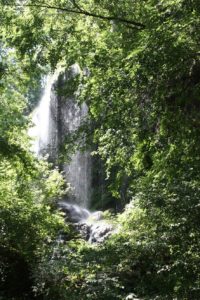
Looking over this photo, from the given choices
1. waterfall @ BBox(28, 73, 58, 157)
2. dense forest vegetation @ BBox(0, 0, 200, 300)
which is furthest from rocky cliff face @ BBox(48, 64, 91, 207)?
dense forest vegetation @ BBox(0, 0, 200, 300)

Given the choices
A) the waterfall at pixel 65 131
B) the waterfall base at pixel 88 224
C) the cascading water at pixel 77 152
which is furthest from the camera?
the waterfall at pixel 65 131

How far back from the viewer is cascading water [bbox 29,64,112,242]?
63.2 ft

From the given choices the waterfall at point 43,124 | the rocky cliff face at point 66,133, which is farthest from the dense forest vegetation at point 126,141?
the waterfall at point 43,124

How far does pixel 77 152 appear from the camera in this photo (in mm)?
22516

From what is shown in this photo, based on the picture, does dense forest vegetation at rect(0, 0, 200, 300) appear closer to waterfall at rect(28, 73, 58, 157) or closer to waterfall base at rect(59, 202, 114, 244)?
waterfall base at rect(59, 202, 114, 244)

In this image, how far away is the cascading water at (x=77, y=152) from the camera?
19.3 meters

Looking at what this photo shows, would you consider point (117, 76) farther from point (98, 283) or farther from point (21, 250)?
point (21, 250)

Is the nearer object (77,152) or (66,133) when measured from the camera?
(66,133)

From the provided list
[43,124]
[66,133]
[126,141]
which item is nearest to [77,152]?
[66,133]

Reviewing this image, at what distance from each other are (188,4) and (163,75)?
906 millimetres

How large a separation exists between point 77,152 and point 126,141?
16269mm

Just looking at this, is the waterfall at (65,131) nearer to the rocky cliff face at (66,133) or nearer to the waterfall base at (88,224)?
the rocky cliff face at (66,133)

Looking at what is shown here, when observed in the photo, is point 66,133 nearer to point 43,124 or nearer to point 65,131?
point 65,131

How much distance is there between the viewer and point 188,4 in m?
4.70
